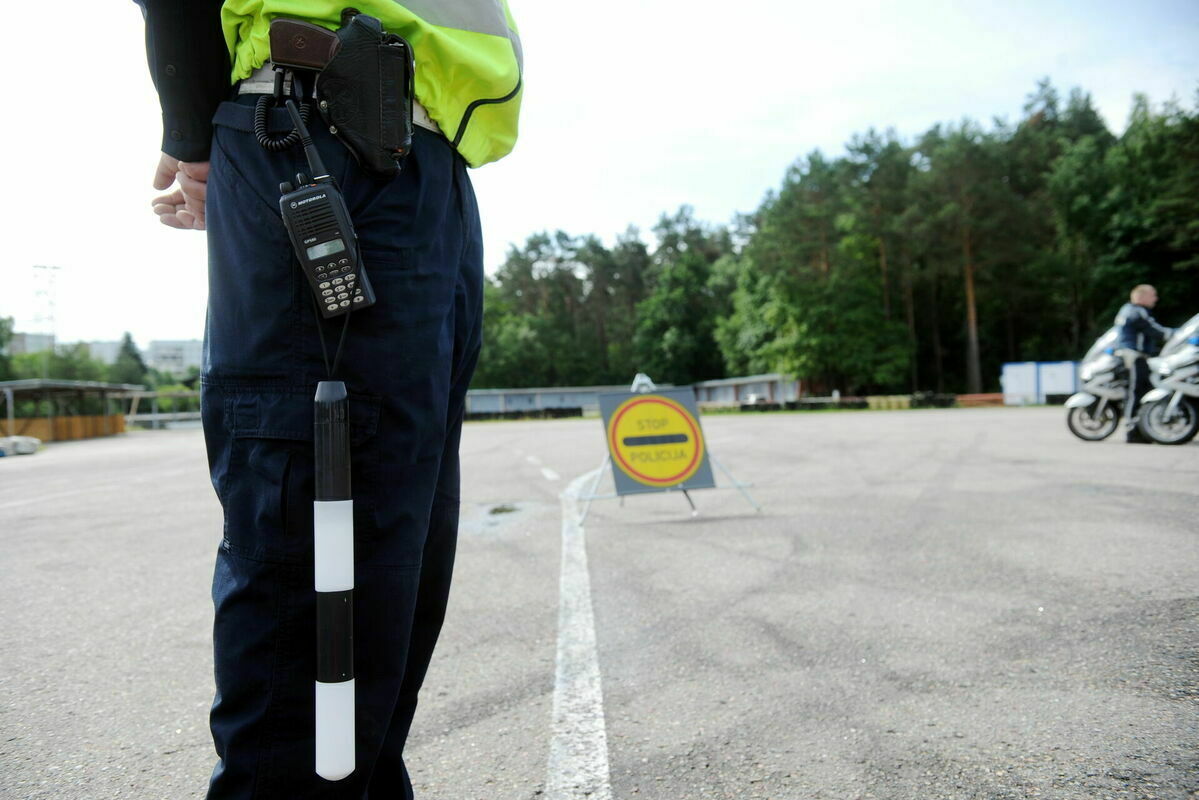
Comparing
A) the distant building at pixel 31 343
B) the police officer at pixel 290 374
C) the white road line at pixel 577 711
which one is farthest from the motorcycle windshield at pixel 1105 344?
the distant building at pixel 31 343

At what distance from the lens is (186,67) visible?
4.48 feet

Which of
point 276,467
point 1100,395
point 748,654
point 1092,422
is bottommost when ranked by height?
point 748,654

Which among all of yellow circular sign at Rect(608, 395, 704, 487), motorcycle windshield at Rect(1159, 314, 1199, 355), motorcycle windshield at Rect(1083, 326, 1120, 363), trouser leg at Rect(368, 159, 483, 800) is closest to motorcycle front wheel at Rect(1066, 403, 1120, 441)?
motorcycle windshield at Rect(1083, 326, 1120, 363)

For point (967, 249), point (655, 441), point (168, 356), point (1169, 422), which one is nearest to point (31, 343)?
point (168, 356)

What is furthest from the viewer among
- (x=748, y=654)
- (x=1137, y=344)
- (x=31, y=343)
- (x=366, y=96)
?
(x=31, y=343)

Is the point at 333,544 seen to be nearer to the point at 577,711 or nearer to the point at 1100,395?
the point at 577,711

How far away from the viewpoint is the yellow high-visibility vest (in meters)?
1.33

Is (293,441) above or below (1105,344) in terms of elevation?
below

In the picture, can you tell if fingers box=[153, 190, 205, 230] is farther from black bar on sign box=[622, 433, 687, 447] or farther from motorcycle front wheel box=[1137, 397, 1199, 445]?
motorcycle front wheel box=[1137, 397, 1199, 445]

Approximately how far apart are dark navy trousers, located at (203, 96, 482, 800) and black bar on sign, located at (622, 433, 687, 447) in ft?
18.2

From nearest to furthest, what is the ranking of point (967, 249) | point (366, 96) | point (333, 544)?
1. point (333, 544)
2. point (366, 96)
3. point (967, 249)

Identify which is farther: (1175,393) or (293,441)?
(1175,393)

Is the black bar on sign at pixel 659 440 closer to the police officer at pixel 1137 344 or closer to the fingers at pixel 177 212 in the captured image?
the fingers at pixel 177 212

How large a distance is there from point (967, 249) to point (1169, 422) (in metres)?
45.3
